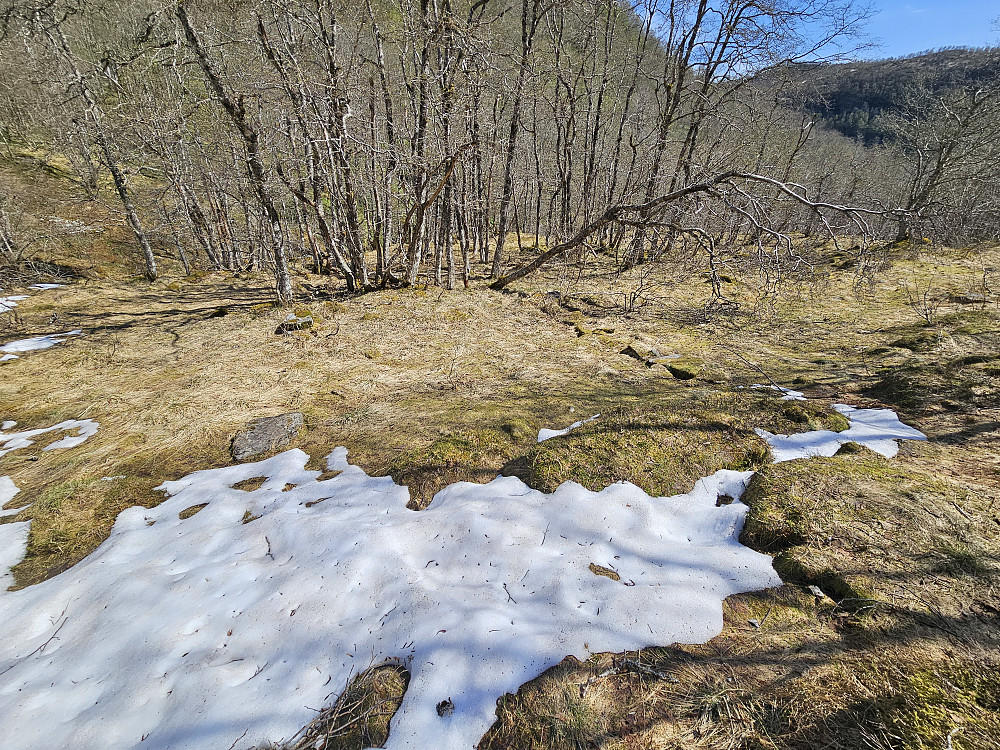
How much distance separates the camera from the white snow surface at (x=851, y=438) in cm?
300

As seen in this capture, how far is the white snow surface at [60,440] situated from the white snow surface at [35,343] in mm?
3244

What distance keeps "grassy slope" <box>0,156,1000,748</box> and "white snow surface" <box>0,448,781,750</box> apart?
0.17 m


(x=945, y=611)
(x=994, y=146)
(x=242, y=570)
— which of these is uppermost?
(x=994, y=146)

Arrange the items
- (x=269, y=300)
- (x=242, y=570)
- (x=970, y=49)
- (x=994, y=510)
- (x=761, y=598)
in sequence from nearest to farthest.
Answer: (x=761, y=598), (x=994, y=510), (x=242, y=570), (x=269, y=300), (x=970, y=49)

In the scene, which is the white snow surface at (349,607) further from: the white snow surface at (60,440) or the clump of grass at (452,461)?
the white snow surface at (60,440)

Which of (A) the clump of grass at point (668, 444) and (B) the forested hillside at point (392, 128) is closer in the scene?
(A) the clump of grass at point (668, 444)

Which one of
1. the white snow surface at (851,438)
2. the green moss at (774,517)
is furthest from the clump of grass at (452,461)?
the white snow surface at (851,438)

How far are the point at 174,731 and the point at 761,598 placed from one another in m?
2.72

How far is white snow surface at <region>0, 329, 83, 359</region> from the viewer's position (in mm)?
6523

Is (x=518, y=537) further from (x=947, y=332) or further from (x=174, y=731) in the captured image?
(x=947, y=332)

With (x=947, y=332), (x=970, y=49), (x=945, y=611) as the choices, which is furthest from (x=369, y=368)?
(x=970, y=49)

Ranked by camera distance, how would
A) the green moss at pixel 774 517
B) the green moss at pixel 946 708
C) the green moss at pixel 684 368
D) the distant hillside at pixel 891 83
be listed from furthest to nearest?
the distant hillside at pixel 891 83
the green moss at pixel 684 368
the green moss at pixel 774 517
the green moss at pixel 946 708

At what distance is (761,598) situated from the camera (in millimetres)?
1918

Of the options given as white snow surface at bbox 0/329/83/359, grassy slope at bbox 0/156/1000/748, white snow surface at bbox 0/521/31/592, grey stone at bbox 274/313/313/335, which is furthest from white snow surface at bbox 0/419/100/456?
white snow surface at bbox 0/329/83/359
